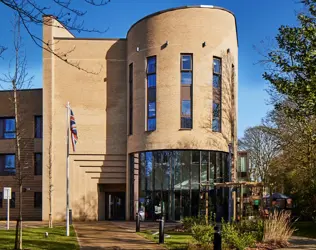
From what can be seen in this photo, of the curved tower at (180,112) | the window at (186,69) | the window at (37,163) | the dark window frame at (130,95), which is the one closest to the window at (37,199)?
the window at (37,163)

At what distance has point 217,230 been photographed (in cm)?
1172

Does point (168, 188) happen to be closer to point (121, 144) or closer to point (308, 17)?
point (121, 144)

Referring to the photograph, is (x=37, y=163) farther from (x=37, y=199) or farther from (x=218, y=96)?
(x=218, y=96)

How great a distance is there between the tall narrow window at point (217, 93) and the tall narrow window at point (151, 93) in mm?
4231

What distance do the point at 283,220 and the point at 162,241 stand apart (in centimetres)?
469

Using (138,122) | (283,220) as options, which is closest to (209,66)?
(138,122)

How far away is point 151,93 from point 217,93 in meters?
4.70

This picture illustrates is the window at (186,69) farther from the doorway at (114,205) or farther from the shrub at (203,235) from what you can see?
the shrub at (203,235)

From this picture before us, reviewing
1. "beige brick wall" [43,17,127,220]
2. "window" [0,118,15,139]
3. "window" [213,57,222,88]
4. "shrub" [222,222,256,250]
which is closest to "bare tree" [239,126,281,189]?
"window" [213,57,222,88]

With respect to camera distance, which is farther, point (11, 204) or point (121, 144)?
point (11, 204)

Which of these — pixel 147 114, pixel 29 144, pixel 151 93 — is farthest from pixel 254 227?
pixel 29 144

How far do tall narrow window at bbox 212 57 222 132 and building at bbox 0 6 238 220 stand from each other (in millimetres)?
71

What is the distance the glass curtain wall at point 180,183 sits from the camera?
32.8 m

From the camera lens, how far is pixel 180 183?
33.1 meters
